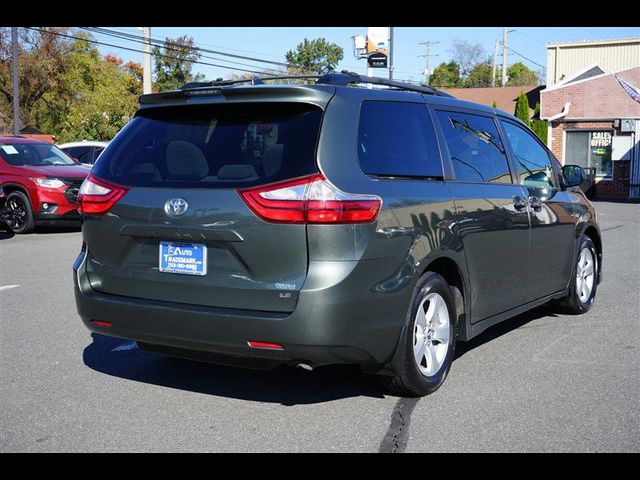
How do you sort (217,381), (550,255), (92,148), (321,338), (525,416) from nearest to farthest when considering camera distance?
(321,338)
(525,416)
(217,381)
(550,255)
(92,148)

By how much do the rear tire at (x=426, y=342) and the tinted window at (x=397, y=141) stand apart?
71 cm

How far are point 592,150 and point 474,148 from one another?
2651cm

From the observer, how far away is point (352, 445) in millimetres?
4109

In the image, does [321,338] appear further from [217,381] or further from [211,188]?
[217,381]

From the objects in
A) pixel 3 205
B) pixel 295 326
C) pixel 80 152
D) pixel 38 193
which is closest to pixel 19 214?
pixel 3 205

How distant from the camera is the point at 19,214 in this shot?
14.6m

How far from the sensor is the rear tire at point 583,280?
7207 mm

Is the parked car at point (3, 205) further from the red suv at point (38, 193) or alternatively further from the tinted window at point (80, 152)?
the tinted window at point (80, 152)

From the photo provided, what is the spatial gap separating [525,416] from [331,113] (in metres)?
2.09

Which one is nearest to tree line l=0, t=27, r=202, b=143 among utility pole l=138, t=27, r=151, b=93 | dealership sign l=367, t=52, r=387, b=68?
utility pole l=138, t=27, r=151, b=93

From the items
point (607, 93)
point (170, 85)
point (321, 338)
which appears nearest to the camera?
point (321, 338)

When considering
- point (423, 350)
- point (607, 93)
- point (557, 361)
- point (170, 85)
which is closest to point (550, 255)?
point (557, 361)

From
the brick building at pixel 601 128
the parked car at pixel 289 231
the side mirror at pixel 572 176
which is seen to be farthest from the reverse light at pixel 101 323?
the brick building at pixel 601 128

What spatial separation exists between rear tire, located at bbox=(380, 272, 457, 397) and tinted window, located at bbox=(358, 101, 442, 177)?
706 millimetres
